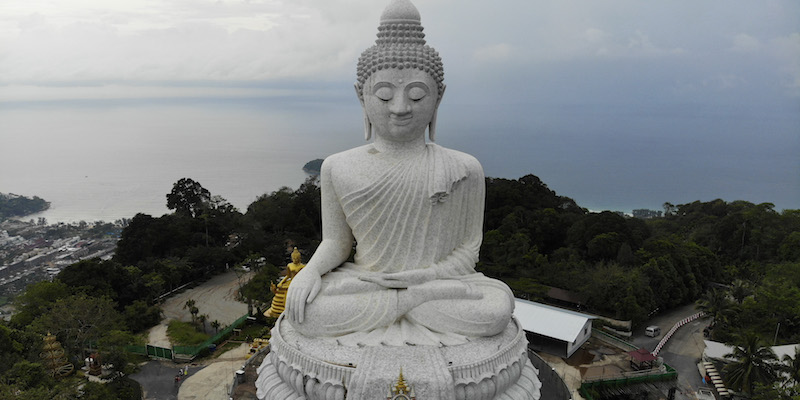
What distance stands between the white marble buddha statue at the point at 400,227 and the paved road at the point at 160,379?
19.7 ft

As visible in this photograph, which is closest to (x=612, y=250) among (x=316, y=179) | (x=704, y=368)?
(x=704, y=368)

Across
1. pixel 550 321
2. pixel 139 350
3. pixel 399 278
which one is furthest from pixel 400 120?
pixel 139 350

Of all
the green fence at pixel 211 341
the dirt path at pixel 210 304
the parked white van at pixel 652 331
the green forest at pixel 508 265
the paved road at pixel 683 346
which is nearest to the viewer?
the green forest at pixel 508 265

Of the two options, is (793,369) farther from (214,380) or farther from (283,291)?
(214,380)

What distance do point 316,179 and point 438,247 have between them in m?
23.2

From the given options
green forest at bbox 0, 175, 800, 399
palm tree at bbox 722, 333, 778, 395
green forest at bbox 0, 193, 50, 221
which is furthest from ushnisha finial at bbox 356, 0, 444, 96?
green forest at bbox 0, 193, 50, 221

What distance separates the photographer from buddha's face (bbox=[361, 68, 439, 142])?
7539mm

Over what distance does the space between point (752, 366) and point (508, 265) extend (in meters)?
7.72

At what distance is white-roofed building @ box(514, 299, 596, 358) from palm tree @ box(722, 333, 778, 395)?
321 centimetres

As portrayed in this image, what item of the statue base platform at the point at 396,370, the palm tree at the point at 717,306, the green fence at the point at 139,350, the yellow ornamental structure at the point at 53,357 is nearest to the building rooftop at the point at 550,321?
the palm tree at the point at 717,306

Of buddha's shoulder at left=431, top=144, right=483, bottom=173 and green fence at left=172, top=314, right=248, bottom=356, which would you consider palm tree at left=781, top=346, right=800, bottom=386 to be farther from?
green fence at left=172, top=314, right=248, bottom=356

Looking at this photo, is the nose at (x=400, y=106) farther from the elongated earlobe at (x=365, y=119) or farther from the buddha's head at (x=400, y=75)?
the elongated earlobe at (x=365, y=119)

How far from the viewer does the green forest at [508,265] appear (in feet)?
41.4

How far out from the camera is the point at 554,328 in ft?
44.8
